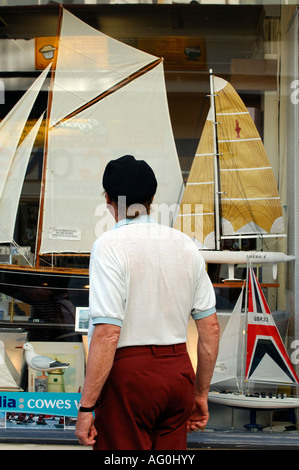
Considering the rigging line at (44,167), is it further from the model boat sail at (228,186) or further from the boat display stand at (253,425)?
the boat display stand at (253,425)

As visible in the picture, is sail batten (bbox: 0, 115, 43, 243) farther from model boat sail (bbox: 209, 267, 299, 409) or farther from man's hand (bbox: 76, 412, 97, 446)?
man's hand (bbox: 76, 412, 97, 446)

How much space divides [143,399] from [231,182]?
3.04 m

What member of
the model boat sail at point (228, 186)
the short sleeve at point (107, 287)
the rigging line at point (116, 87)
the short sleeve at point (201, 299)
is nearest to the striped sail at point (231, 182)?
the model boat sail at point (228, 186)

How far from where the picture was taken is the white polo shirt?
2.77m

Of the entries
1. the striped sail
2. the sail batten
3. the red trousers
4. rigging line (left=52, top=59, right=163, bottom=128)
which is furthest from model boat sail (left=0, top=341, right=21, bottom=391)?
the red trousers

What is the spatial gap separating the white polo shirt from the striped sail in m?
2.44

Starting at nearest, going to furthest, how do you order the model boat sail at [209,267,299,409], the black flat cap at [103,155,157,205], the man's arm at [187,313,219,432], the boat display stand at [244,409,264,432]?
1. the black flat cap at [103,155,157,205]
2. the man's arm at [187,313,219,432]
3. the boat display stand at [244,409,264,432]
4. the model boat sail at [209,267,299,409]

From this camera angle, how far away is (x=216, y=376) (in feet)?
16.9

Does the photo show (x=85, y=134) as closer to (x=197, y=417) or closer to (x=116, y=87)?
(x=116, y=87)

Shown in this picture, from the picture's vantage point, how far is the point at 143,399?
2750 mm

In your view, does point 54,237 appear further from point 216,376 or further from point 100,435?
point 100,435

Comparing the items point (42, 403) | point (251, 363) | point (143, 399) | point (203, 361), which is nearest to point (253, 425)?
point (251, 363)

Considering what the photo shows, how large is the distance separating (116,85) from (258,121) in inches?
52.0

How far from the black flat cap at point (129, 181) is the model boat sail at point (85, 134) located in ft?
7.98
